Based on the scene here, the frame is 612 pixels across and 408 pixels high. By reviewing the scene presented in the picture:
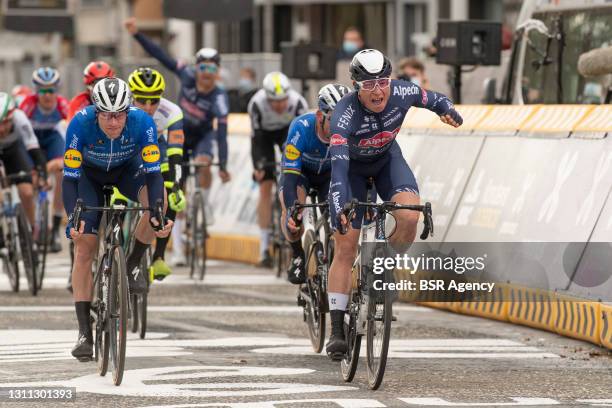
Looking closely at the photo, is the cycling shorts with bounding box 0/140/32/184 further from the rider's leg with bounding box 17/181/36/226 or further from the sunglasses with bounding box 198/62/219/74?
the sunglasses with bounding box 198/62/219/74

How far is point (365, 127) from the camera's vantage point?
1147 cm

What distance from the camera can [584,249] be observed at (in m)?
13.3

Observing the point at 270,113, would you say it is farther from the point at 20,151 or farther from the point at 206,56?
the point at 20,151

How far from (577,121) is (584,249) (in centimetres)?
132

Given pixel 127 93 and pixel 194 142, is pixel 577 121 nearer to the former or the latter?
pixel 127 93

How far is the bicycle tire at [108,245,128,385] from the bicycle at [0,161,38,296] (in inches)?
214

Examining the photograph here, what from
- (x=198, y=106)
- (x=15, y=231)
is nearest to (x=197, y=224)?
(x=198, y=106)

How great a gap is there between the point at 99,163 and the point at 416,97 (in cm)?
201

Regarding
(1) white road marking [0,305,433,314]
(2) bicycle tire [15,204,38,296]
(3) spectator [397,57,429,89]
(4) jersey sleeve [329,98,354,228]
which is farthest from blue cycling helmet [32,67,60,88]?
(4) jersey sleeve [329,98,354,228]

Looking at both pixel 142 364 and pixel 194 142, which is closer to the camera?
pixel 142 364

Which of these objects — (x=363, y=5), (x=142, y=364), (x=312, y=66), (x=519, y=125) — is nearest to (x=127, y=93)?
(x=142, y=364)

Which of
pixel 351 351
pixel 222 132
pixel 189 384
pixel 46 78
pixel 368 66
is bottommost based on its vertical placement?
pixel 189 384

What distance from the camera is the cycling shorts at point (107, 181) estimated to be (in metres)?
12.1

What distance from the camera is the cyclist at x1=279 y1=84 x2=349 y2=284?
12.9 m
